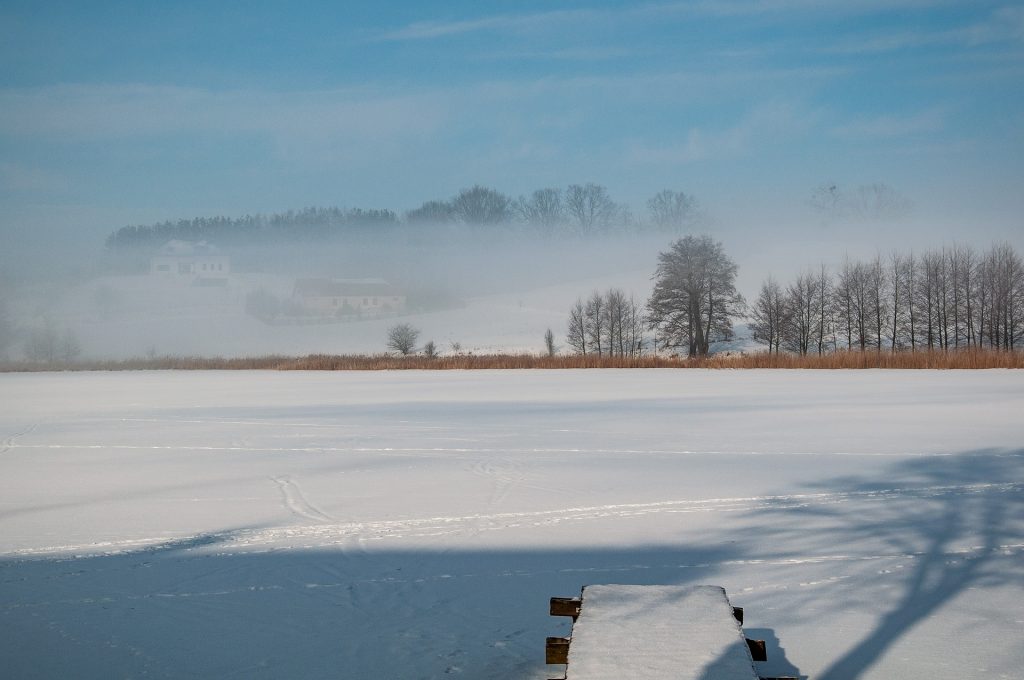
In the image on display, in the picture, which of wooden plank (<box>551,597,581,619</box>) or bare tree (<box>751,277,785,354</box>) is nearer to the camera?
wooden plank (<box>551,597,581,619</box>)

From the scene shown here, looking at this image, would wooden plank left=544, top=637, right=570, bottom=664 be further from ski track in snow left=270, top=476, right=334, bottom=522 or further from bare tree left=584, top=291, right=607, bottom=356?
bare tree left=584, top=291, right=607, bottom=356

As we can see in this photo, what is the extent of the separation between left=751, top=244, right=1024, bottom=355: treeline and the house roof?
4171 cm

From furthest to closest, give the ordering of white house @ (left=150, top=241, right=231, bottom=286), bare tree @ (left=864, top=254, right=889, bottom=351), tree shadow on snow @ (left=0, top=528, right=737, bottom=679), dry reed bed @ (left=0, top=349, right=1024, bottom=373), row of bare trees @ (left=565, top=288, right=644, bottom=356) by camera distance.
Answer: white house @ (left=150, top=241, right=231, bottom=286), row of bare trees @ (left=565, top=288, right=644, bottom=356), bare tree @ (left=864, top=254, right=889, bottom=351), dry reed bed @ (left=0, top=349, right=1024, bottom=373), tree shadow on snow @ (left=0, top=528, right=737, bottom=679)

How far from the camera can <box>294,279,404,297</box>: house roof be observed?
3312 inches

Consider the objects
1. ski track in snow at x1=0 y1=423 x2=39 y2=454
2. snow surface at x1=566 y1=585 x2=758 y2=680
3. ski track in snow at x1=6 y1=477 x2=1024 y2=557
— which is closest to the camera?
snow surface at x1=566 y1=585 x2=758 y2=680

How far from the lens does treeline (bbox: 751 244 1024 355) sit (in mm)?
49406

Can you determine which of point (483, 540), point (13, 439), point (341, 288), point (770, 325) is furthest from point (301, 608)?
point (341, 288)

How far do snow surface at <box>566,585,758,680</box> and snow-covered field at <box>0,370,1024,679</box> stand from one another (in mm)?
320

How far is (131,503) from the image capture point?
257 inches

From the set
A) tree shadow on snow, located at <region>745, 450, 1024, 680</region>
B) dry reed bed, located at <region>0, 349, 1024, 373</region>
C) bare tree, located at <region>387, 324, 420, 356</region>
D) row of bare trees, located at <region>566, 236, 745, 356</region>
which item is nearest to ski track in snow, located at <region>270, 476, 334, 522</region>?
tree shadow on snow, located at <region>745, 450, 1024, 680</region>

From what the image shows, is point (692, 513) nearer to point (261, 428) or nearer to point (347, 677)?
point (347, 677)

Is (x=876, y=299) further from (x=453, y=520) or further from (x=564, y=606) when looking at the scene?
(x=564, y=606)

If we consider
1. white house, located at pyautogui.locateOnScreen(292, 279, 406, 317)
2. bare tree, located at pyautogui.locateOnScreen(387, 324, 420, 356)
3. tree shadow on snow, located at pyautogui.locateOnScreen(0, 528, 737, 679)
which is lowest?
tree shadow on snow, located at pyautogui.locateOnScreen(0, 528, 737, 679)

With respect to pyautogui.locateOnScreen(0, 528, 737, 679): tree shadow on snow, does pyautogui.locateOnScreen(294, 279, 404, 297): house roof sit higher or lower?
higher
